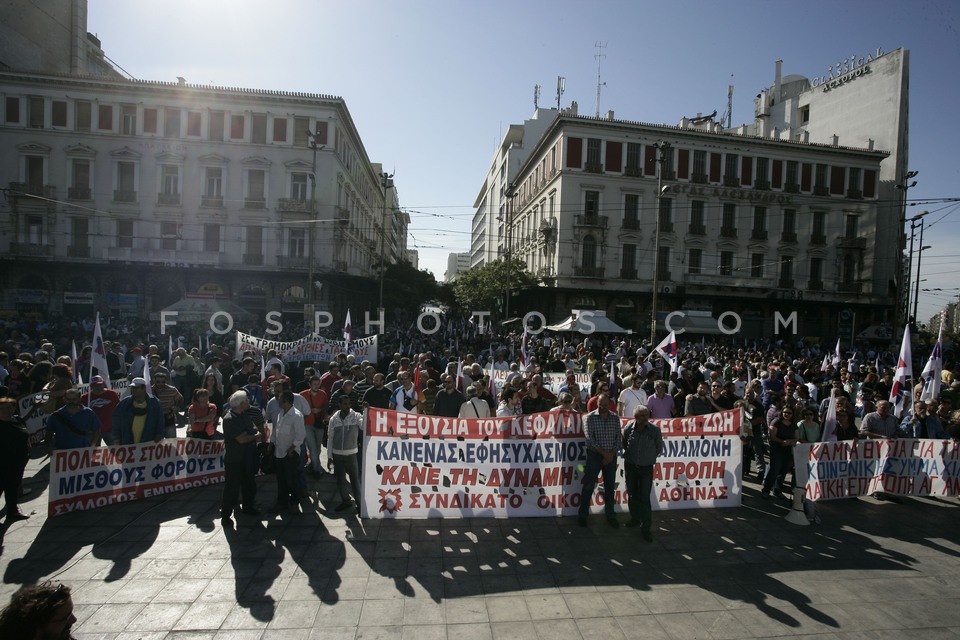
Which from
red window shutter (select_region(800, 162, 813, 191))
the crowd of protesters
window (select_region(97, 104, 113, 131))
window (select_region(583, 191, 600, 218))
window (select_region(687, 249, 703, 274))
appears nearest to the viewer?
the crowd of protesters

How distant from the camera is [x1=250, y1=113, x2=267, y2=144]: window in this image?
37844 mm

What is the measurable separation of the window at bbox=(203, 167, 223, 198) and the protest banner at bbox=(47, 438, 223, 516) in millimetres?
34747

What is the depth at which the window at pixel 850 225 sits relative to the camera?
42.6 meters

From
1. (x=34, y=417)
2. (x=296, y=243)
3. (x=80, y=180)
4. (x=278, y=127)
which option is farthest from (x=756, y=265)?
(x=80, y=180)

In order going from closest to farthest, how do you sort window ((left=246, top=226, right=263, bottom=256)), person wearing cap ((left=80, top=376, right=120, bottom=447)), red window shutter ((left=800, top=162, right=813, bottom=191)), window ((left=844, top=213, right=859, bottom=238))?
person wearing cap ((left=80, top=376, right=120, bottom=447)) → window ((left=246, top=226, right=263, bottom=256)) → red window shutter ((left=800, top=162, right=813, bottom=191)) → window ((left=844, top=213, right=859, bottom=238))

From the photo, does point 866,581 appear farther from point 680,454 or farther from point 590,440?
point 590,440

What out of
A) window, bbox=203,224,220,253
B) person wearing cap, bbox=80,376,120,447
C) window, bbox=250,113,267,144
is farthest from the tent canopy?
window, bbox=250,113,267,144

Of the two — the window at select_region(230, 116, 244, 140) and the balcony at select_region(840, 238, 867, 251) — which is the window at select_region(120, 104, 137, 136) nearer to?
the window at select_region(230, 116, 244, 140)

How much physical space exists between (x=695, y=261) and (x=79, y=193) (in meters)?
43.5

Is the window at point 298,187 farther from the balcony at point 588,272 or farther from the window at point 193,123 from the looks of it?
the balcony at point 588,272

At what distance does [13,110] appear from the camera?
120ft

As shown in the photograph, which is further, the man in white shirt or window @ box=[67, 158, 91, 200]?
window @ box=[67, 158, 91, 200]

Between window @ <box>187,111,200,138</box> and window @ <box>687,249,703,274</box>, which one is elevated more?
window @ <box>187,111,200,138</box>

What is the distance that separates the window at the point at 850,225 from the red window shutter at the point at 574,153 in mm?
22100
